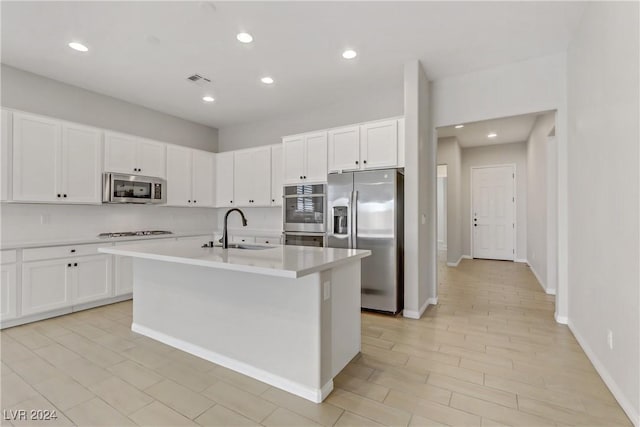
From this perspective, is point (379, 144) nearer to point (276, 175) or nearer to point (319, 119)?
point (319, 119)

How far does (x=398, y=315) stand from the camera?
3.47 metres

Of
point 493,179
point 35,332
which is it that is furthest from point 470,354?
point 493,179

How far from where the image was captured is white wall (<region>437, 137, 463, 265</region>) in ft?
22.3

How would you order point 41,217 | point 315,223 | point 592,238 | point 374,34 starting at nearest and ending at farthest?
point 592,238, point 374,34, point 41,217, point 315,223

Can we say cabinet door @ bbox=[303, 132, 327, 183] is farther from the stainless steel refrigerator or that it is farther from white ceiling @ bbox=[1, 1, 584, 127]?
white ceiling @ bbox=[1, 1, 584, 127]

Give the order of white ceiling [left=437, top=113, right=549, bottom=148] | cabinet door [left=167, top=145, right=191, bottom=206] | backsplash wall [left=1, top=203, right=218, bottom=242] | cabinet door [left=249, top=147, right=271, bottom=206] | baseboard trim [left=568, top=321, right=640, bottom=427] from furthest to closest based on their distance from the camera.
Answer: white ceiling [left=437, top=113, right=549, bottom=148]
cabinet door [left=249, top=147, right=271, bottom=206]
cabinet door [left=167, top=145, right=191, bottom=206]
backsplash wall [left=1, top=203, right=218, bottom=242]
baseboard trim [left=568, top=321, right=640, bottom=427]

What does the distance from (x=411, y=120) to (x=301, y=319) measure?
2509 mm

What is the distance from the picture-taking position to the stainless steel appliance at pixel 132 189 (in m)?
3.94

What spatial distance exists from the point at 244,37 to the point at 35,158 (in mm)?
2703

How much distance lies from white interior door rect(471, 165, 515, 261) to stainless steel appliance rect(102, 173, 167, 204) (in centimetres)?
693

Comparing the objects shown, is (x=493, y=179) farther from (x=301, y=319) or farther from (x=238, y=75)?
(x=301, y=319)

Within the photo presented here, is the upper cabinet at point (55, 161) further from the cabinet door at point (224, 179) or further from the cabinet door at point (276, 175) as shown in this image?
the cabinet door at point (276, 175)

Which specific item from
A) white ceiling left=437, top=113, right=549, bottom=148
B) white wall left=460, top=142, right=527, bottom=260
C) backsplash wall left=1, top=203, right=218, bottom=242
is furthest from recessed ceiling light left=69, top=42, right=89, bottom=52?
white wall left=460, top=142, right=527, bottom=260

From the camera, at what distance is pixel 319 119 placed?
15.8 feet
